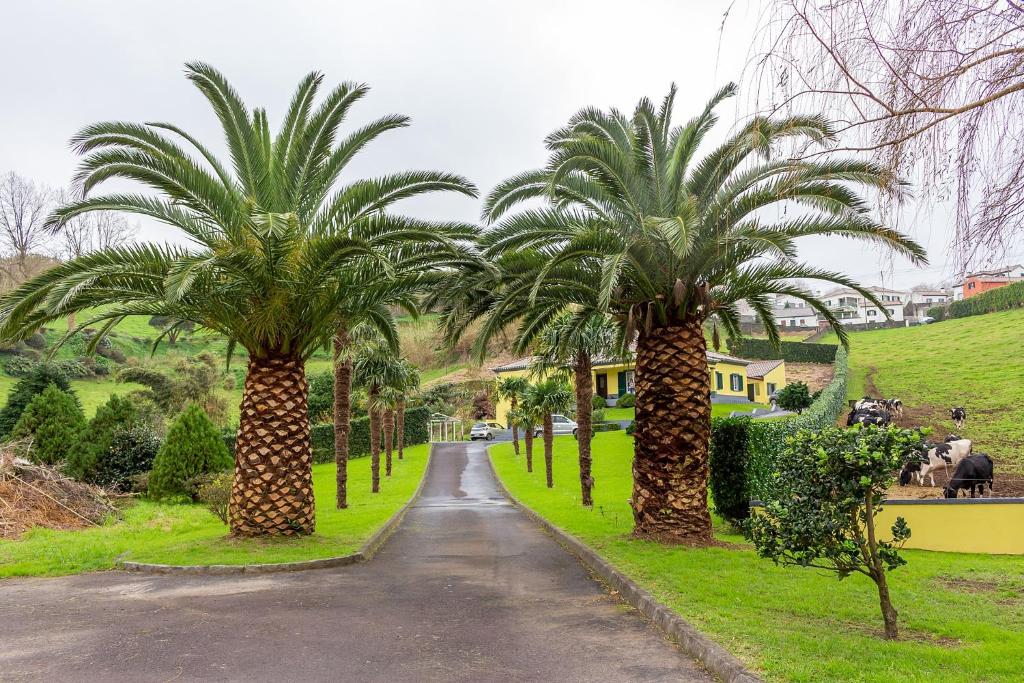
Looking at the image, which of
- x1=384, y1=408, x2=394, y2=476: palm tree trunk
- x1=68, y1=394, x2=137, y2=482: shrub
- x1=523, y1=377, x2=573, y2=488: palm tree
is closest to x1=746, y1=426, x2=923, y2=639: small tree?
x1=68, y1=394, x2=137, y2=482: shrub

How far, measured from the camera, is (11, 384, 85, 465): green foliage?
22.0 meters

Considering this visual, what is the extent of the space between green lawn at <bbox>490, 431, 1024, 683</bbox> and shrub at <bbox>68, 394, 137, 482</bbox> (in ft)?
51.9

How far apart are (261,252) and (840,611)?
397 inches

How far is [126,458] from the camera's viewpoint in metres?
23.5

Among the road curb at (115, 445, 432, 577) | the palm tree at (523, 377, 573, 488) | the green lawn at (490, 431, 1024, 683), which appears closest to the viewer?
the green lawn at (490, 431, 1024, 683)

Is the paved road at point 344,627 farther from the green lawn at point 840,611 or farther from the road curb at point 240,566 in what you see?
the green lawn at point 840,611

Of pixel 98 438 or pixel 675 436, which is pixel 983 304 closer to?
pixel 675 436

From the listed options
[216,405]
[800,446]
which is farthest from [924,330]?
[800,446]

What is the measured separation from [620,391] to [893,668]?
6070 cm

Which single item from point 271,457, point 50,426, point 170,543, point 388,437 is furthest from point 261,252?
point 388,437

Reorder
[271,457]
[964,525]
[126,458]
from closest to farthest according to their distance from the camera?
[964,525] → [271,457] → [126,458]

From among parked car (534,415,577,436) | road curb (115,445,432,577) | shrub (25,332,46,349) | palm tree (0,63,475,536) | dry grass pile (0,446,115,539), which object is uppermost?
shrub (25,332,46,349)

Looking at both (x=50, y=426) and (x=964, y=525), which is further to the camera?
(x=50, y=426)

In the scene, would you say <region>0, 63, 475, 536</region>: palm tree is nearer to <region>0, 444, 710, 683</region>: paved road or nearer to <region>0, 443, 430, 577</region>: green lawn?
<region>0, 443, 430, 577</region>: green lawn
